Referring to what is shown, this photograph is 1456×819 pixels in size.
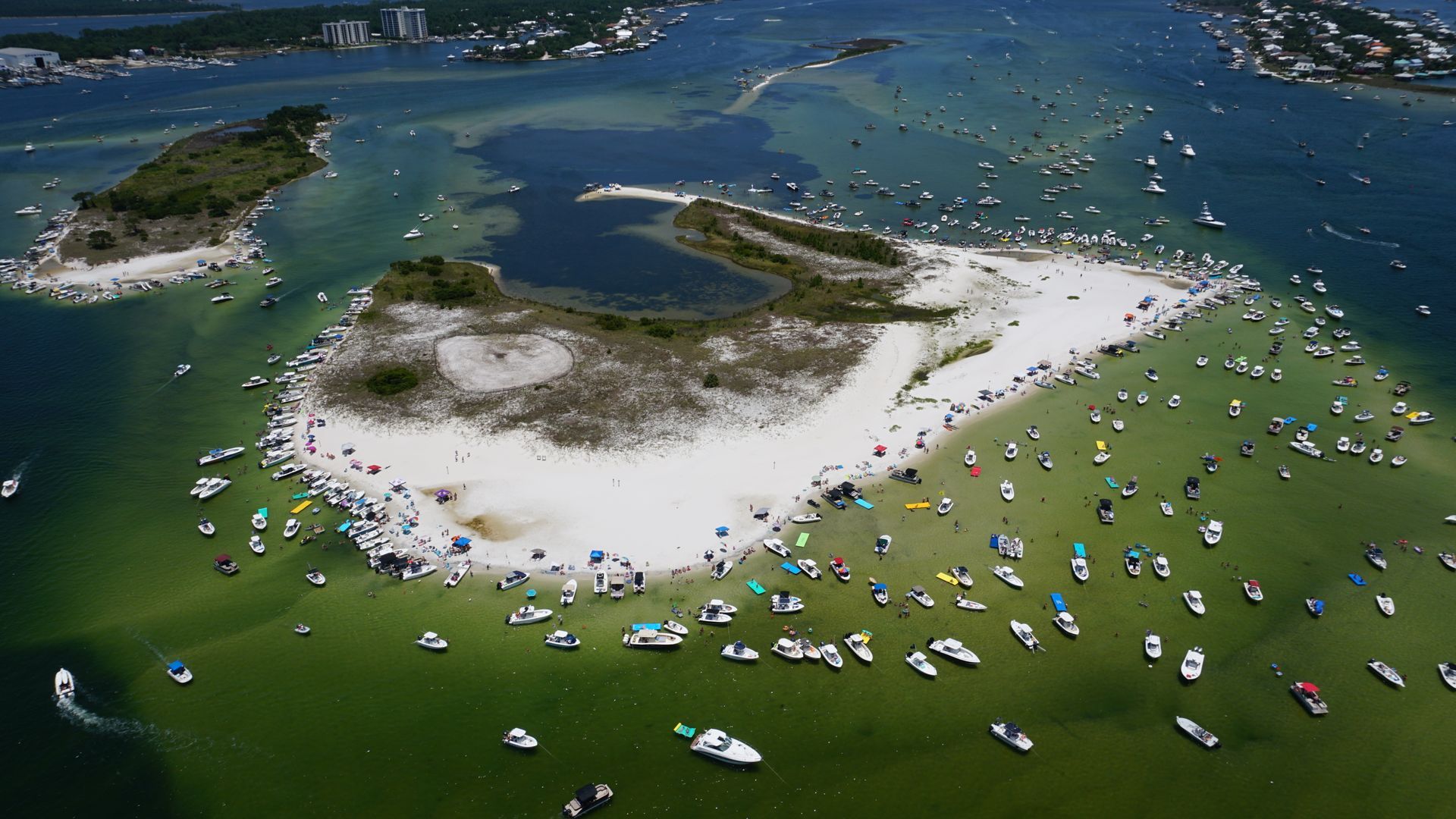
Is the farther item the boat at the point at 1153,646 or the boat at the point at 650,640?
the boat at the point at 650,640

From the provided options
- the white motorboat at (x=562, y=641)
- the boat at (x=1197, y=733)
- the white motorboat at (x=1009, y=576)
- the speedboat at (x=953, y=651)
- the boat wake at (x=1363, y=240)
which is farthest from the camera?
the boat wake at (x=1363, y=240)

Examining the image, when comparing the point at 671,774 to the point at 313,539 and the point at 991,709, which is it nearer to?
the point at 991,709

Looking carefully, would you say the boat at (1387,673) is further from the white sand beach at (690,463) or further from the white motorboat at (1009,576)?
the white sand beach at (690,463)

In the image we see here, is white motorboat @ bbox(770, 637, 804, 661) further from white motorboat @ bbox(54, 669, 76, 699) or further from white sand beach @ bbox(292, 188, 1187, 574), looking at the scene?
white motorboat @ bbox(54, 669, 76, 699)

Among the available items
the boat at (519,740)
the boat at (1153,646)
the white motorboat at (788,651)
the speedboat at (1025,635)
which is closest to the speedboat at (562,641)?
the boat at (519,740)

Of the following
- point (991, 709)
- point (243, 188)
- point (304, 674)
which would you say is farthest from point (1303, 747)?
point (243, 188)

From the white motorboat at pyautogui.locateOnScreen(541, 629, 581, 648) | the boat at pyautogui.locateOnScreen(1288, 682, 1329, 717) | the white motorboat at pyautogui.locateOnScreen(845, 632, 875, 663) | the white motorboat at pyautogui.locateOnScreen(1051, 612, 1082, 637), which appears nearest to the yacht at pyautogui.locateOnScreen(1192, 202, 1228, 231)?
the boat at pyautogui.locateOnScreen(1288, 682, 1329, 717)

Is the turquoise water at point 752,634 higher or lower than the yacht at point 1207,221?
lower

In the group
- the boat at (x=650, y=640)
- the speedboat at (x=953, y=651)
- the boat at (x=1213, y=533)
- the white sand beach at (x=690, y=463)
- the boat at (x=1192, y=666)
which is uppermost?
the white sand beach at (x=690, y=463)

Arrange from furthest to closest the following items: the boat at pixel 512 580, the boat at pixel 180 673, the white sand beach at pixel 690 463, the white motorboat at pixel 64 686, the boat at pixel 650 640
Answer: the white sand beach at pixel 690 463 → the boat at pixel 512 580 → the boat at pixel 650 640 → the boat at pixel 180 673 → the white motorboat at pixel 64 686
